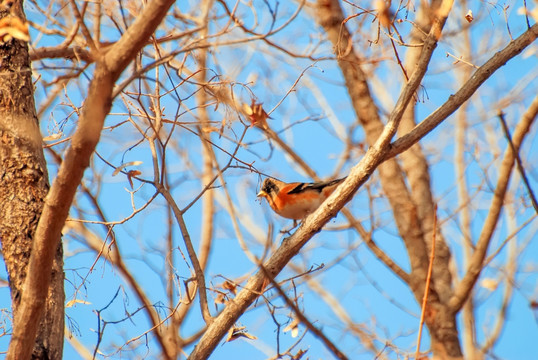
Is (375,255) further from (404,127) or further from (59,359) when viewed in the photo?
(59,359)

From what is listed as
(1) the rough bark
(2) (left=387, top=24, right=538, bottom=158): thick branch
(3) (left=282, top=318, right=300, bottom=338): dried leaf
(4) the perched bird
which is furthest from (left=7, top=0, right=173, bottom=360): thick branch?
(1) the rough bark

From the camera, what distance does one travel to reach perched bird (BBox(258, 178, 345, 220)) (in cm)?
495

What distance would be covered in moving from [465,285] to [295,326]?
276 cm

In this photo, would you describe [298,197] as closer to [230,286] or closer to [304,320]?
[230,286]

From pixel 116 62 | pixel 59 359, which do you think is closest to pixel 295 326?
pixel 59 359

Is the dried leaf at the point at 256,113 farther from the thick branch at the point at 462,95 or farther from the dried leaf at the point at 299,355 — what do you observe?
the dried leaf at the point at 299,355

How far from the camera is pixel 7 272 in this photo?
A: 2990mm

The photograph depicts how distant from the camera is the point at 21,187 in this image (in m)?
3.04

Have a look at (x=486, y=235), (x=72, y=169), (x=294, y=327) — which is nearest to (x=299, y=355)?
(x=294, y=327)

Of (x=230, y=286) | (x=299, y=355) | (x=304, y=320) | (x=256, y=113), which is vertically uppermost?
(x=256, y=113)

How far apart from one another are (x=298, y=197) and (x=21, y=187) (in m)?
2.48

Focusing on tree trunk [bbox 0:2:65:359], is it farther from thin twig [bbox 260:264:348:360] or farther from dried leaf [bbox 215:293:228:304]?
thin twig [bbox 260:264:348:360]

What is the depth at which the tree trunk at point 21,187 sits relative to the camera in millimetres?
2926

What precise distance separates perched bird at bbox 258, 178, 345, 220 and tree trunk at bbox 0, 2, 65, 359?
7.58ft
